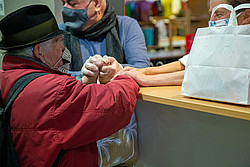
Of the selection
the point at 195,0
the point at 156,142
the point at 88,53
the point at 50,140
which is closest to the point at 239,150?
the point at 156,142

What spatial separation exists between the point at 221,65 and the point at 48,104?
27.8 inches

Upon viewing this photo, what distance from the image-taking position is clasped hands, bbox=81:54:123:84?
145 cm

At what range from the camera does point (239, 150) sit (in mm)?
1206

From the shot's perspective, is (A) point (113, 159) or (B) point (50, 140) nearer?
(B) point (50, 140)

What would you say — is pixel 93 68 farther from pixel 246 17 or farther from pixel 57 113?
pixel 246 17

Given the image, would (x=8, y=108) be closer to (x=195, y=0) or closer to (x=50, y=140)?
(x=50, y=140)

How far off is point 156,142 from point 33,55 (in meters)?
0.88

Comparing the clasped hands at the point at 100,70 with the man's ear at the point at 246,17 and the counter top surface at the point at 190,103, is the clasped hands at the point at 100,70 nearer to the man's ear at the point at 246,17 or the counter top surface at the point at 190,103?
the counter top surface at the point at 190,103

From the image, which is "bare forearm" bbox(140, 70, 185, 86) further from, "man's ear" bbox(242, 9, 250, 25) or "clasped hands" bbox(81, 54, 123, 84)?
"man's ear" bbox(242, 9, 250, 25)

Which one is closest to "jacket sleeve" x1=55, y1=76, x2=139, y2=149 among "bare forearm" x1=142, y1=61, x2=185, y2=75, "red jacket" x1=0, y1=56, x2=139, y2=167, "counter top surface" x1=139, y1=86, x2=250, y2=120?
"red jacket" x1=0, y1=56, x2=139, y2=167

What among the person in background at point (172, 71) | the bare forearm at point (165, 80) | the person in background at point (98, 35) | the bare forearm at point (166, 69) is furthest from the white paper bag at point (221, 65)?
the person in background at point (98, 35)

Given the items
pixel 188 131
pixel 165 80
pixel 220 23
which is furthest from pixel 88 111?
pixel 220 23

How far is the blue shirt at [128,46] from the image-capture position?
6.65ft

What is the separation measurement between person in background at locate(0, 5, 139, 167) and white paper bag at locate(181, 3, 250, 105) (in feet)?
1.06
